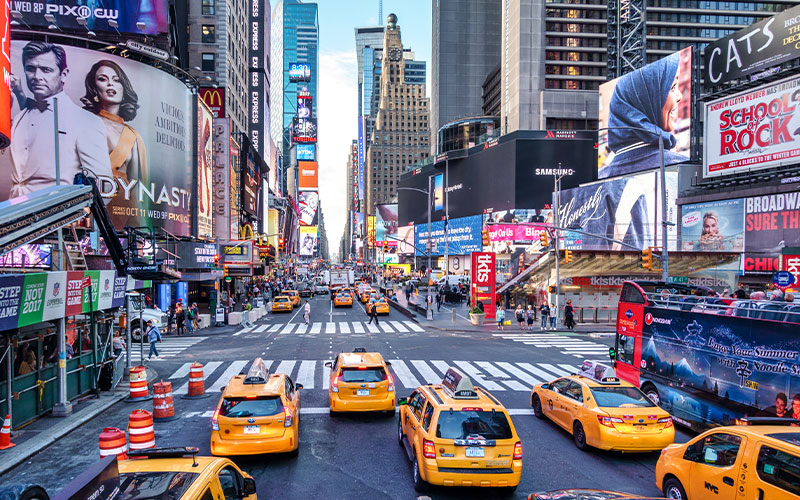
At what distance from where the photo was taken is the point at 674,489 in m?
8.48

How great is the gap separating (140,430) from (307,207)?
7144 inches

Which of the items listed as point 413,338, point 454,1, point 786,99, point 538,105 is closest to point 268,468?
point 413,338

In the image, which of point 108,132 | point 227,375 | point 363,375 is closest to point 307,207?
point 108,132

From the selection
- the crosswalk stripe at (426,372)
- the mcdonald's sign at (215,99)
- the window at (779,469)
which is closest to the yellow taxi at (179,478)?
the window at (779,469)

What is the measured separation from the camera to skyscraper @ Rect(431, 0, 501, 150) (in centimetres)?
13675

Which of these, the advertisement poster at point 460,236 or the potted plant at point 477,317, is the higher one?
the advertisement poster at point 460,236

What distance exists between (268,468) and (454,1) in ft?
465

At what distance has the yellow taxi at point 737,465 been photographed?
6.72 meters

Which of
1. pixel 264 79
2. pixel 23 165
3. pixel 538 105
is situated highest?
pixel 264 79

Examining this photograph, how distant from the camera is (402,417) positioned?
11398mm

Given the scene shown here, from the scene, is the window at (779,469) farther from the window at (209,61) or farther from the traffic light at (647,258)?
the window at (209,61)

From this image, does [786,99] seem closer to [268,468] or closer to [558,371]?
[558,371]

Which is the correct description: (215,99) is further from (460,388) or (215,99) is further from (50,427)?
(460,388)

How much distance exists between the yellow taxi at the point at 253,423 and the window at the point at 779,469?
7.39 meters
